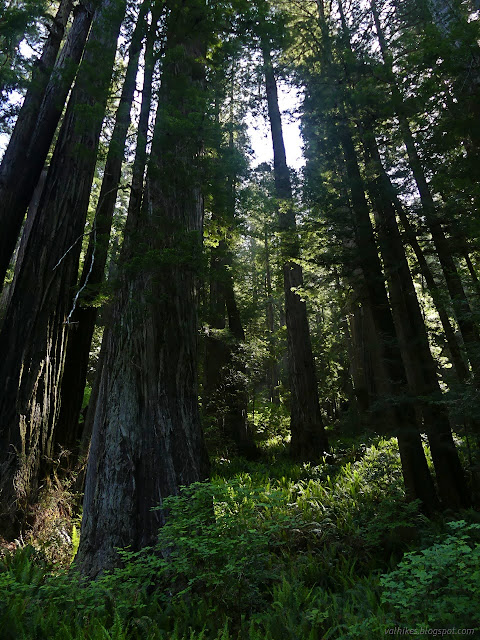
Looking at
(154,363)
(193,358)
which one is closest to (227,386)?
(193,358)

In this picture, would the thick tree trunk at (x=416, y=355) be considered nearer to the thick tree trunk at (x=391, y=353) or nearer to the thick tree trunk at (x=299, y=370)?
the thick tree trunk at (x=391, y=353)

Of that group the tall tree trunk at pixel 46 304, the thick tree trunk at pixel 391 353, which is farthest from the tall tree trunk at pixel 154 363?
the thick tree trunk at pixel 391 353

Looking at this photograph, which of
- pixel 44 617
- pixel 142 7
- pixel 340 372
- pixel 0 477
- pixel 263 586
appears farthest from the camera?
pixel 340 372

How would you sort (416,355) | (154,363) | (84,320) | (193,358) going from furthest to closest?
(84,320) → (416,355) → (193,358) → (154,363)

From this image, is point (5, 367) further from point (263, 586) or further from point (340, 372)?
point (340, 372)

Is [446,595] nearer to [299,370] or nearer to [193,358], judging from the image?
[193,358]

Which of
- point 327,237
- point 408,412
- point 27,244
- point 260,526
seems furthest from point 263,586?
point 27,244

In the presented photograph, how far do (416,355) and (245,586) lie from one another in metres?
4.30

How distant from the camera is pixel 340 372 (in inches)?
769

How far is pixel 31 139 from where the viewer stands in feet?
25.5

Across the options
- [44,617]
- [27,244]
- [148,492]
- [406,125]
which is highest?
[406,125]

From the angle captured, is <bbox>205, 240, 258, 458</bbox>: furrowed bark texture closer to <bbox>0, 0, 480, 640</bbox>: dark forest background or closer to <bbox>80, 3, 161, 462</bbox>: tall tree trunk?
<bbox>0, 0, 480, 640</bbox>: dark forest background

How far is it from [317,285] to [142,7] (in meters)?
5.67

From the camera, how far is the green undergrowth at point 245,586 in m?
2.55
